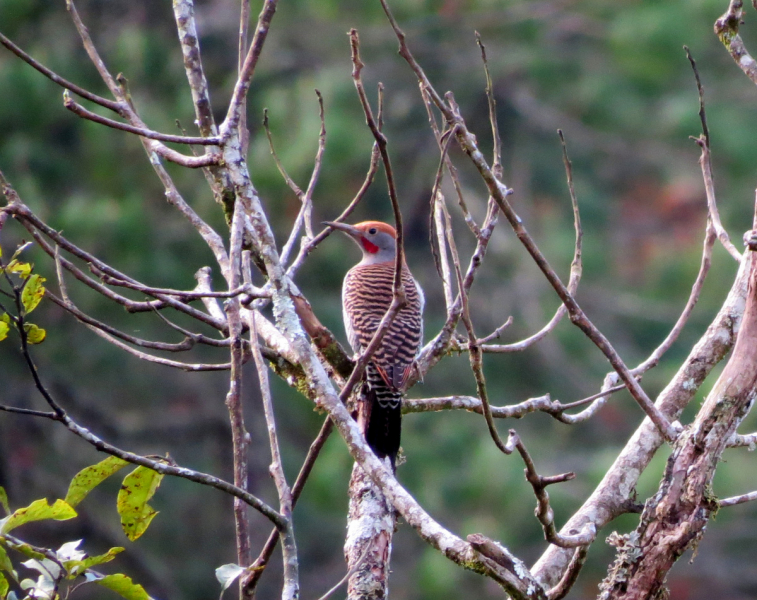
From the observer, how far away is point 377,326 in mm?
4422

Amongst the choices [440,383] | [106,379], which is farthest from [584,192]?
[106,379]

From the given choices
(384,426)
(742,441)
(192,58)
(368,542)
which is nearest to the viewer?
(742,441)

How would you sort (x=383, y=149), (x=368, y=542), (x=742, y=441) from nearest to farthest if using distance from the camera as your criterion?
(x=383, y=149) → (x=742, y=441) → (x=368, y=542)

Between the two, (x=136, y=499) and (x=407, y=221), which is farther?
(x=407, y=221)

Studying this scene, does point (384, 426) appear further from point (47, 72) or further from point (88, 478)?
point (47, 72)

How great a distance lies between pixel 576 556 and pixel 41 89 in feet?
22.8

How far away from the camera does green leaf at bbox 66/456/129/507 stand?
6.79ft

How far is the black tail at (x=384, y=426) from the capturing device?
10.8 feet

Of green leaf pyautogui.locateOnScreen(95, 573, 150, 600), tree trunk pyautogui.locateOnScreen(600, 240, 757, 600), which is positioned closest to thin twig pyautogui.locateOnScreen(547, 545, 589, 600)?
tree trunk pyautogui.locateOnScreen(600, 240, 757, 600)

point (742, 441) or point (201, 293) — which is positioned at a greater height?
point (201, 293)

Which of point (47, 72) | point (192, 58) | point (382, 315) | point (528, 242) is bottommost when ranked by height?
point (382, 315)

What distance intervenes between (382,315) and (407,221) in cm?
636

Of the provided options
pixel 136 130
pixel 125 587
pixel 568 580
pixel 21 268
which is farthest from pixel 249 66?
pixel 568 580

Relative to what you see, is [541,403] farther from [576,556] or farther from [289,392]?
[289,392]
